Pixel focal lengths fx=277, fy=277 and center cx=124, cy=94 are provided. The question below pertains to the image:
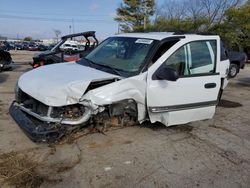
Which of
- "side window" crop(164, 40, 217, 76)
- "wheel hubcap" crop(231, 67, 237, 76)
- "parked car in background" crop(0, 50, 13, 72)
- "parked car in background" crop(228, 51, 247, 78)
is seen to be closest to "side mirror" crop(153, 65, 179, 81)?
"side window" crop(164, 40, 217, 76)

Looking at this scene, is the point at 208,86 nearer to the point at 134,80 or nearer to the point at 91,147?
the point at 134,80

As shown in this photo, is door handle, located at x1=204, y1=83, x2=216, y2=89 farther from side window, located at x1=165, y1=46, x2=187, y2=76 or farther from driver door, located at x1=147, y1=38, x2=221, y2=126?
side window, located at x1=165, y1=46, x2=187, y2=76

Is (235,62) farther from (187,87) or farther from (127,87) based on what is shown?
(127,87)

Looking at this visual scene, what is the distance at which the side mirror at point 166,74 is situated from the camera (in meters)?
4.16

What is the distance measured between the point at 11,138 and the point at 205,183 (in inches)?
115

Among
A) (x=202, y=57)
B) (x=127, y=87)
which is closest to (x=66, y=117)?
(x=127, y=87)

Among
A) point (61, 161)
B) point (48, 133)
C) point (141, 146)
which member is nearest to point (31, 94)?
point (48, 133)

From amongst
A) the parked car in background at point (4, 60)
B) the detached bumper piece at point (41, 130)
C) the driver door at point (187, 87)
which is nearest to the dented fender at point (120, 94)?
the driver door at point (187, 87)

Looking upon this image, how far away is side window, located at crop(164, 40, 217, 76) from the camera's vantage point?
181 inches

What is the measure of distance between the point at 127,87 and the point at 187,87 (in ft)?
3.51

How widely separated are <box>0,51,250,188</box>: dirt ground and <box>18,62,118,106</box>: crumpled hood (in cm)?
76

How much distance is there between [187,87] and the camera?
4543 mm

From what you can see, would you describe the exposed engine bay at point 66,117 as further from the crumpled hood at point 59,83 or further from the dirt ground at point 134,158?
the dirt ground at point 134,158

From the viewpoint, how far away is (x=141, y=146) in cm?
420
